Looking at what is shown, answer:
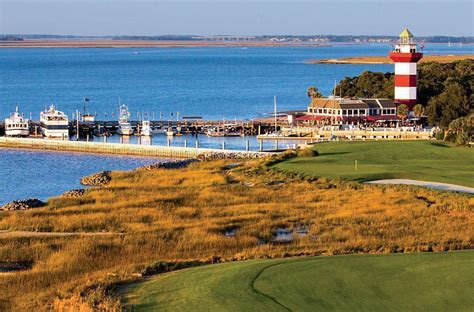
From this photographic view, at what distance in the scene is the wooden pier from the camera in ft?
179

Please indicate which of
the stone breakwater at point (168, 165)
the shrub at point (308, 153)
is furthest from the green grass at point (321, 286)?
the stone breakwater at point (168, 165)

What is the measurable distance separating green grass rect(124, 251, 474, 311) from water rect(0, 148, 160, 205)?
2192 cm

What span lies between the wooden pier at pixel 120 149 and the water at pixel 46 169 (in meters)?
1.13

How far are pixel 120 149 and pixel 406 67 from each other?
20051mm

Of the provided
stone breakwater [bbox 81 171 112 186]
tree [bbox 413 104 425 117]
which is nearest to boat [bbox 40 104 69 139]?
tree [bbox 413 104 425 117]

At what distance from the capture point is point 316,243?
82.2 ft

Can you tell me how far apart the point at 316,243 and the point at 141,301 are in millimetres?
8118

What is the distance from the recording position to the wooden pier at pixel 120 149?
5443 cm

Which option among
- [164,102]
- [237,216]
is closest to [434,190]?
[237,216]

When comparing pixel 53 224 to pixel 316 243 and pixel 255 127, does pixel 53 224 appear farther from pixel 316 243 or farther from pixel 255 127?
pixel 255 127

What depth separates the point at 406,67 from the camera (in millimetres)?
68750

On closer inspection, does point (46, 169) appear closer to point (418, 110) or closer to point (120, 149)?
point (120, 149)

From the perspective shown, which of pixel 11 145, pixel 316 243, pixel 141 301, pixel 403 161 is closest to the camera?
pixel 141 301

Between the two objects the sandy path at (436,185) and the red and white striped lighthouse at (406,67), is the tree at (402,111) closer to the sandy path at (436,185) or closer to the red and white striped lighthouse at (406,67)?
the red and white striped lighthouse at (406,67)
